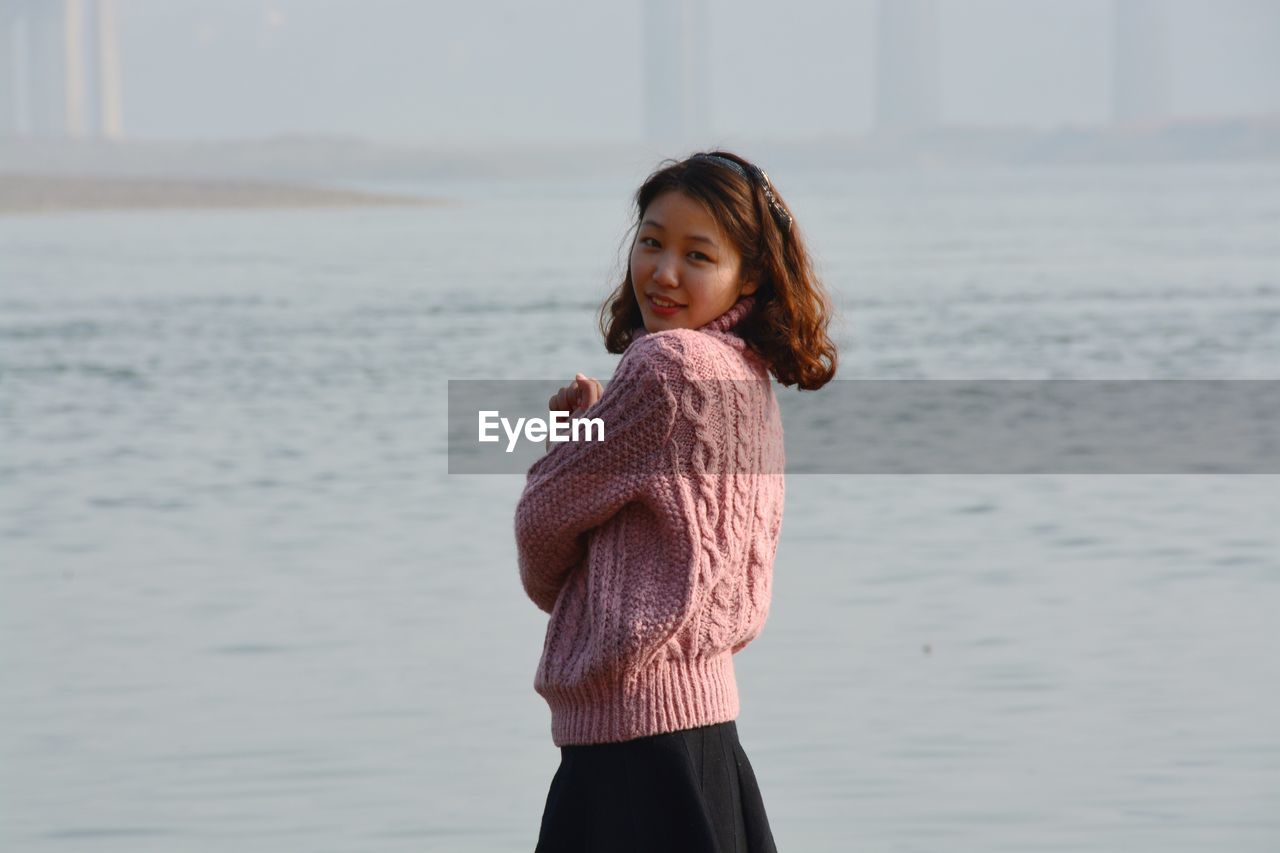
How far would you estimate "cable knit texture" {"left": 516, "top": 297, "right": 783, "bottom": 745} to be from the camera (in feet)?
7.54

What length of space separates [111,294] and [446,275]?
5.23 m

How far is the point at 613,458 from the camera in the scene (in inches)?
90.8

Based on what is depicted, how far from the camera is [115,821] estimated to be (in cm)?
476

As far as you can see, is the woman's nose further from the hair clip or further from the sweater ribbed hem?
the sweater ribbed hem

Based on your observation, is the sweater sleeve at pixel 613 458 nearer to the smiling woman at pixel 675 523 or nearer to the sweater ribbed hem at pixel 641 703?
the smiling woman at pixel 675 523

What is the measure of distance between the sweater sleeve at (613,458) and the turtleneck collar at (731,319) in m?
0.11

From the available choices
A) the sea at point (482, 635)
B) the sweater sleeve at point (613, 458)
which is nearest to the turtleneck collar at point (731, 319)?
the sweater sleeve at point (613, 458)

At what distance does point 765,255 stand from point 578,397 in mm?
269

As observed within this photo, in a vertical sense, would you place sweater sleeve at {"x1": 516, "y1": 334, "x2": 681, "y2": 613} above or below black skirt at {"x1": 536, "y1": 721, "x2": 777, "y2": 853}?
above

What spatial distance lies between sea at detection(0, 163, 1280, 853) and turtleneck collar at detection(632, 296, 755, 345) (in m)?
0.30

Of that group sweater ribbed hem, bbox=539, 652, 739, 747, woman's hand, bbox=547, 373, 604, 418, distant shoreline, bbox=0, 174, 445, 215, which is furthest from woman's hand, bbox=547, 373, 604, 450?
distant shoreline, bbox=0, 174, 445, 215

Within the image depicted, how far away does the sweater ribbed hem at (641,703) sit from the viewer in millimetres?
2348

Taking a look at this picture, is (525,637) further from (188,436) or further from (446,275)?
(446,275)

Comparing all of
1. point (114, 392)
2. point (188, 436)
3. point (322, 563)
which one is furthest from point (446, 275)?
point (322, 563)
